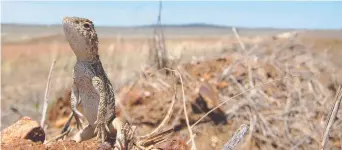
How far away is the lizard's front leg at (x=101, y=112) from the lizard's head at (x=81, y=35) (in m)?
0.15

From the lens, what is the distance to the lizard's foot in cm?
306

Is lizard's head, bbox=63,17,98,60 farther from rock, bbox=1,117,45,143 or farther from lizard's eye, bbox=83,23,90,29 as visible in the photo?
rock, bbox=1,117,45,143

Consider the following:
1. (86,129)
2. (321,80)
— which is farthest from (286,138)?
(86,129)

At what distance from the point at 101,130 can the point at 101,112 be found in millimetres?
92

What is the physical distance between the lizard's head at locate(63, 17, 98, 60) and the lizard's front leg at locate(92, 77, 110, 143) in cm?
15

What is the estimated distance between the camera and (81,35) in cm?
292

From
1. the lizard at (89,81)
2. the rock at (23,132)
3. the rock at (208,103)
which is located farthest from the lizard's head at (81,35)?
the rock at (208,103)

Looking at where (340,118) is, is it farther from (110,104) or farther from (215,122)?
(110,104)

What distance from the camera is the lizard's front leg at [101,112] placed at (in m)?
3.06

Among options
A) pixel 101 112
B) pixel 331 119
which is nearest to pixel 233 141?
pixel 331 119

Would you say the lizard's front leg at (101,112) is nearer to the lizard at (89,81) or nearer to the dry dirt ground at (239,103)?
the lizard at (89,81)

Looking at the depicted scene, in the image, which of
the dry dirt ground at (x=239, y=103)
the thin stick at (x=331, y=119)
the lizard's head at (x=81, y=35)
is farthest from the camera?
the dry dirt ground at (x=239, y=103)

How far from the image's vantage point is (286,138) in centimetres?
625

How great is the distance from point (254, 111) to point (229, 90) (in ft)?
2.30
